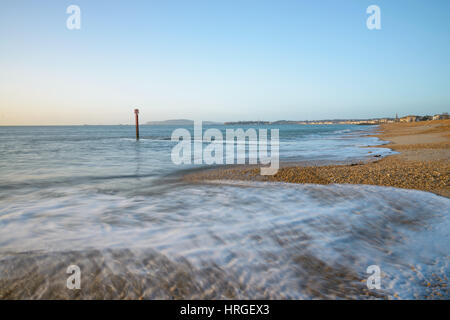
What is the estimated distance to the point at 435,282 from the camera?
2.83 m

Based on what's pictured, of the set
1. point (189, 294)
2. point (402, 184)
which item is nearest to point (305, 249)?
point (189, 294)

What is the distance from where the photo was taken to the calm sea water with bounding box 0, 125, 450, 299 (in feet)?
9.34

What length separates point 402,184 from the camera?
689cm

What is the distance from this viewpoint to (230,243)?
3.92 m

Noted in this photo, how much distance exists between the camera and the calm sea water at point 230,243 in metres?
2.85

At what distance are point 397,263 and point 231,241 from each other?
85.8 inches
